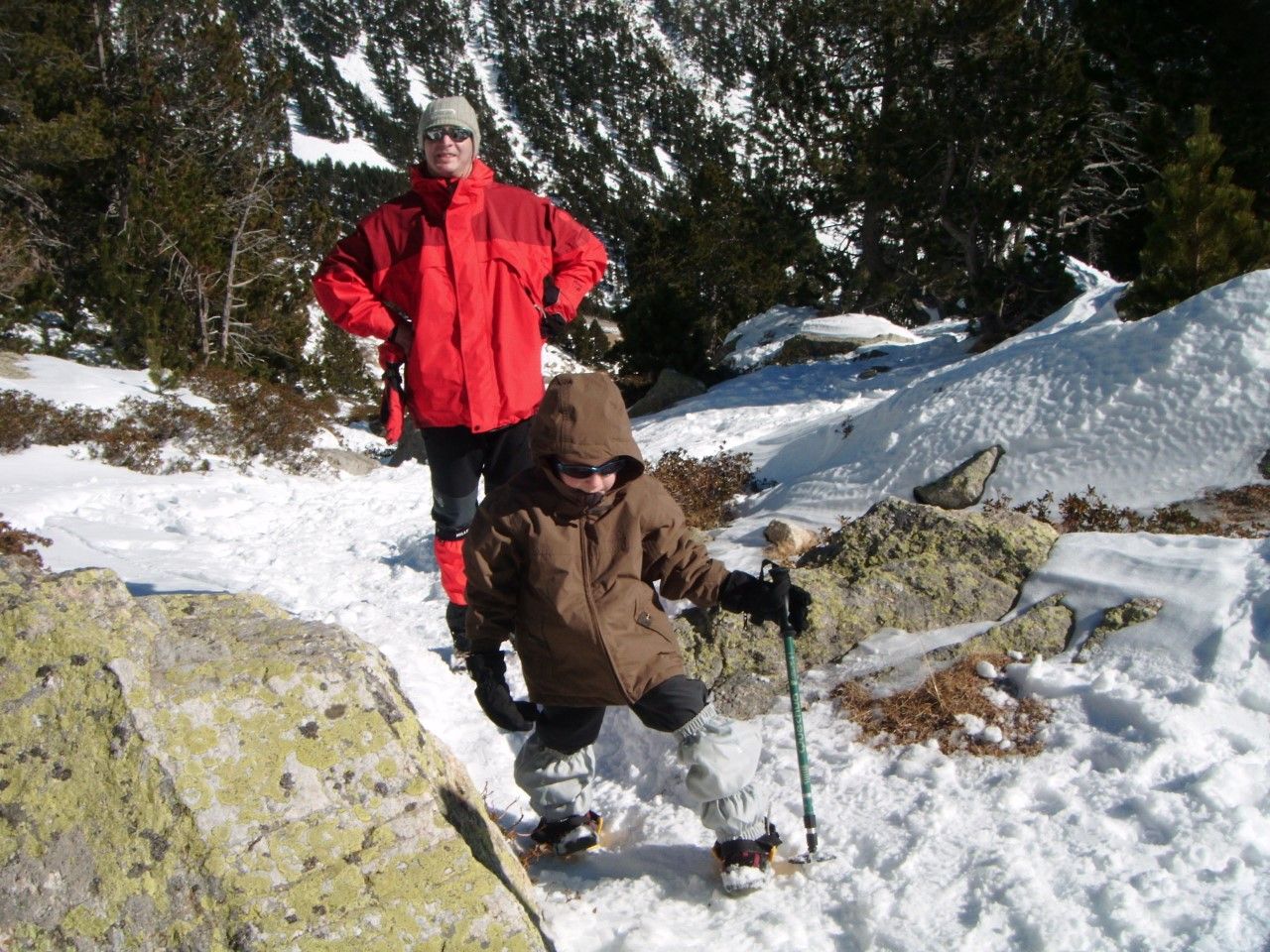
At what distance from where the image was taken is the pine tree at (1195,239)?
7.47 meters

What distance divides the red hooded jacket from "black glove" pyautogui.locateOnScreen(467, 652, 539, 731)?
123 cm

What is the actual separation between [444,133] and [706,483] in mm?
4407

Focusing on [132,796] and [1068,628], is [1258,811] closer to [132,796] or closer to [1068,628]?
[1068,628]

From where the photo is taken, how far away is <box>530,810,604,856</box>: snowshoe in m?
2.58

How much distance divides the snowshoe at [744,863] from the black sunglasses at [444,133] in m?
2.59

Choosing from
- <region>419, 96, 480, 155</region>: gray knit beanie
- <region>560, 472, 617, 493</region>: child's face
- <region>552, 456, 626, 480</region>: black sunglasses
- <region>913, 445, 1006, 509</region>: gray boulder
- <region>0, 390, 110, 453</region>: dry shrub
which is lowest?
<region>913, 445, 1006, 509</region>: gray boulder

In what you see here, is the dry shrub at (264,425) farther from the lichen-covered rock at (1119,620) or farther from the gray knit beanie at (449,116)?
the lichen-covered rock at (1119,620)

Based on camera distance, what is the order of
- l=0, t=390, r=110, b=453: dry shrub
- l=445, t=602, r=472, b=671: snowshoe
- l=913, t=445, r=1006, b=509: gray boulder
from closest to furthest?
l=445, t=602, r=472, b=671: snowshoe < l=913, t=445, r=1006, b=509: gray boulder < l=0, t=390, r=110, b=453: dry shrub

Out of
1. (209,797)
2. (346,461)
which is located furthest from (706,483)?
(209,797)

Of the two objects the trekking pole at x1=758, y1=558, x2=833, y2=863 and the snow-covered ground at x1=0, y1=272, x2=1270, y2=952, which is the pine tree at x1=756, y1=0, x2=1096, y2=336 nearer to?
the snow-covered ground at x1=0, y1=272, x2=1270, y2=952

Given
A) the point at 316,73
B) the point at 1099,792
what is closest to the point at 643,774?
the point at 1099,792

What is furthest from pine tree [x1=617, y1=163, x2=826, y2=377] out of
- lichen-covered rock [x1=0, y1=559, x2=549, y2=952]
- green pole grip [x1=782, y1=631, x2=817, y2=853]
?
lichen-covered rock [x1=0, y1=559, x2=549, y2=952]

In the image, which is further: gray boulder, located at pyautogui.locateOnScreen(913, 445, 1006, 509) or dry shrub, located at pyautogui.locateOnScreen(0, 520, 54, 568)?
gray boulder, located at pyautogui.locateOnScreen(913, 445, 1006, 509)

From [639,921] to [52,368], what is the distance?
1390cm
